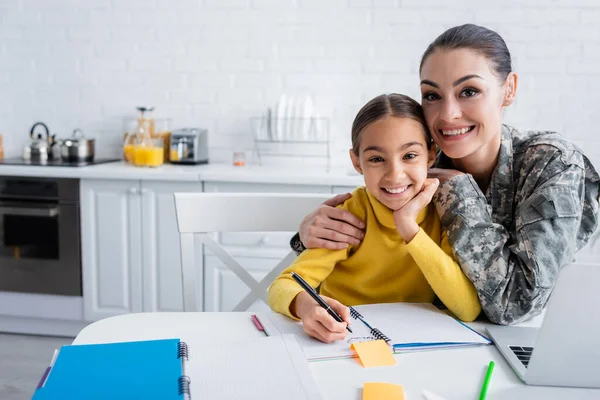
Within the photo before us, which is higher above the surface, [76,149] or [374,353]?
[76,149]

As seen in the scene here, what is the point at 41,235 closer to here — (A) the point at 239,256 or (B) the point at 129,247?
(B) the point at 129,247

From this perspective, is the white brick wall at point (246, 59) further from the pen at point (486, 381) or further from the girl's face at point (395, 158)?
the pen at point (486, 381)

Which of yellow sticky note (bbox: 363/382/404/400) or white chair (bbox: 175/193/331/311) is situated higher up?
white chair (bbox: 175/193/331/311)

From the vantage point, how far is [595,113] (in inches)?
125

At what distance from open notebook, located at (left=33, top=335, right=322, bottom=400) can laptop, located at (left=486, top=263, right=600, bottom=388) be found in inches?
13.2

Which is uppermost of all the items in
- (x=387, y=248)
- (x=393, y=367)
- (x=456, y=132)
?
(x=456, y=132)

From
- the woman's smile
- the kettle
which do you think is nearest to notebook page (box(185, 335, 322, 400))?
the woman's smile

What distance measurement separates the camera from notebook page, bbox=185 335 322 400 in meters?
0.86

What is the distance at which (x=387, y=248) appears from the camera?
133 cm

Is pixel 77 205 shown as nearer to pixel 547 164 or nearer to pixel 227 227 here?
pixel 227 227

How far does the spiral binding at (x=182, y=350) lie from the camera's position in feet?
3.18

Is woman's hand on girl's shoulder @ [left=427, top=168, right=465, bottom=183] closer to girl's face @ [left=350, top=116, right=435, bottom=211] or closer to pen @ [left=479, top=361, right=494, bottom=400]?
girl's face @ [left=350, top=116, right=435, bottom=211]

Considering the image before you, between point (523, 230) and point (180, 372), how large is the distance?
2.27 feet

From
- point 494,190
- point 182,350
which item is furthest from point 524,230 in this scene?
point 182,350
